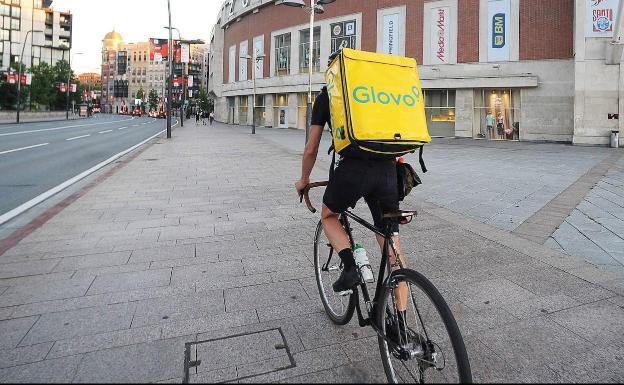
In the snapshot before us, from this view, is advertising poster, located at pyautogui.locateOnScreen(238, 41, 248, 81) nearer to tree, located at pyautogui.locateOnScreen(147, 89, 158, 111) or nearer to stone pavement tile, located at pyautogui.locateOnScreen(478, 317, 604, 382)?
stone pavement tile, located at pyautogui.locateOnScreen(478, 317, 604, 382)

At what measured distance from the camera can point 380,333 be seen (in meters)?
2.51

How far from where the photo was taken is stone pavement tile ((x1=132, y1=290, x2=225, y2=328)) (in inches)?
133

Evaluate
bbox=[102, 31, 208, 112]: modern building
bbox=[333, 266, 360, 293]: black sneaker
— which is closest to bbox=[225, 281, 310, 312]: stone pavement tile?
bbox=[333, 266, 360, 293]: black sneaker

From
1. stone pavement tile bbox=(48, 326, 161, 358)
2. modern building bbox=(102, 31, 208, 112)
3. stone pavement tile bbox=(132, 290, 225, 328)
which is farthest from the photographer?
modern building bbox=(102, 31, 208, 112)

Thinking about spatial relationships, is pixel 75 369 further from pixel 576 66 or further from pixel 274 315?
pixel 576 66

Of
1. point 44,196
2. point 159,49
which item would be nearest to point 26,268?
point 44,196

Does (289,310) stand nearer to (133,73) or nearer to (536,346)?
(536,346)

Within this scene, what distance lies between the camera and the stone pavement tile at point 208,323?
10.4ft

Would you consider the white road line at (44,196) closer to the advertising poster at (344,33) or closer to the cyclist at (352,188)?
the cyclist at (352,188)

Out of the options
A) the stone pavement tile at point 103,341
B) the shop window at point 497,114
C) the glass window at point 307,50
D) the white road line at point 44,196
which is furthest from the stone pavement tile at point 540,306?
the glass window at point 307,50

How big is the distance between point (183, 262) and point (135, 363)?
2114mm

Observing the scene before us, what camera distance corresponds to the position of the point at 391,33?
34.0m

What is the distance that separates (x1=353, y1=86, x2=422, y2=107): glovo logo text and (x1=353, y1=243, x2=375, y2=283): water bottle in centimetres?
93

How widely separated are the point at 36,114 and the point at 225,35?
1091 inches
